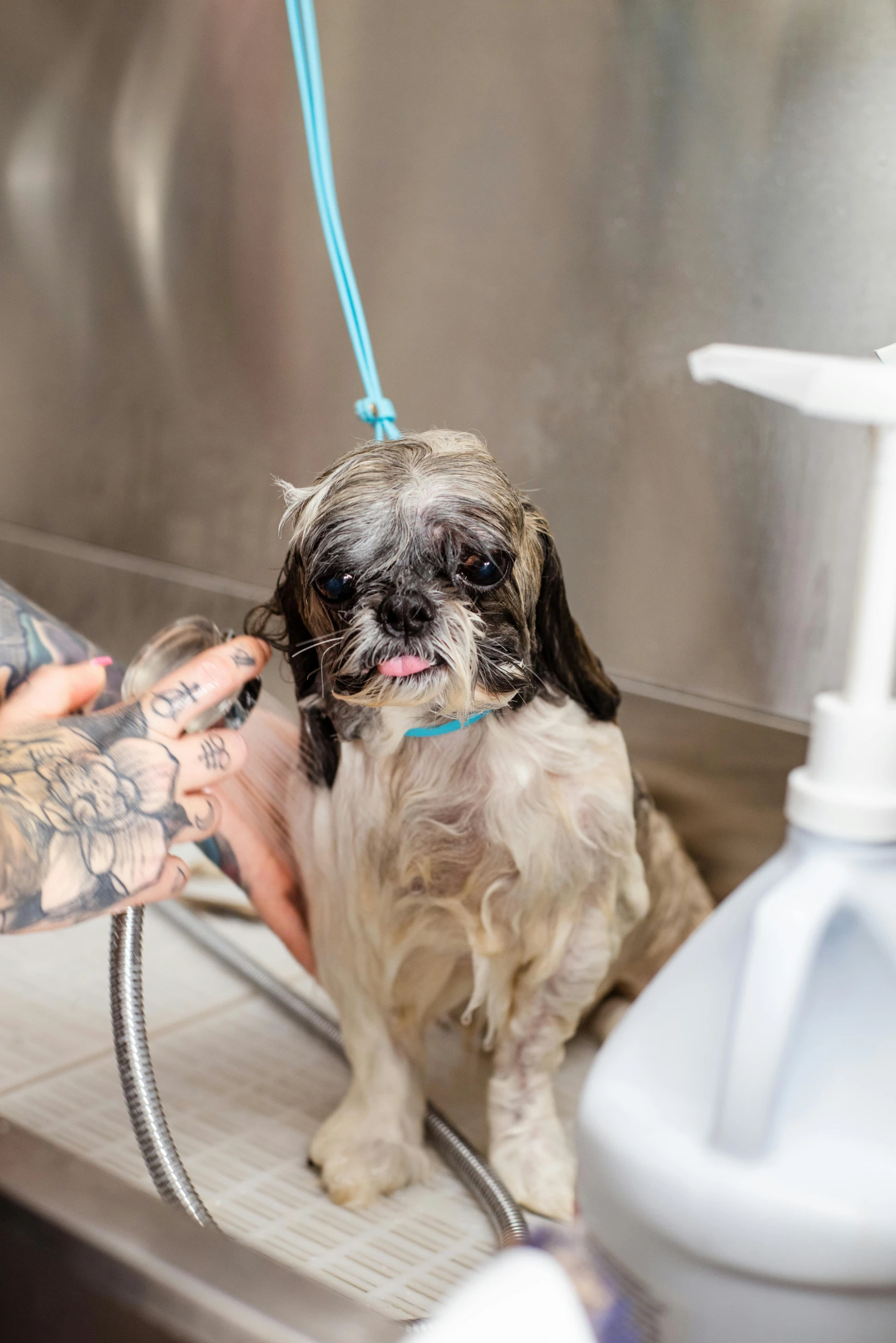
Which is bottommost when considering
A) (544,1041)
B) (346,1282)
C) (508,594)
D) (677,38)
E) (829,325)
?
(346,1282)

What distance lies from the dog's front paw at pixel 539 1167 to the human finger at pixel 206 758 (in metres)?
0.29

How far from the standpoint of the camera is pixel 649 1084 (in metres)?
0.41

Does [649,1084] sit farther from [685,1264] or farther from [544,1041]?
[544,1041]

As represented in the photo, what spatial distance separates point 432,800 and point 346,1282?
0.27 meters

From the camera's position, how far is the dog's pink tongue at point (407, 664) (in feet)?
1.86

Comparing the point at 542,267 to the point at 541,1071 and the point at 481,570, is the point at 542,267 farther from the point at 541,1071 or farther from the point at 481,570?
the point at 541,1071

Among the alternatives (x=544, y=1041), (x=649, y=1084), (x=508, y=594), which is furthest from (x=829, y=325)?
(x=649, y=1084)

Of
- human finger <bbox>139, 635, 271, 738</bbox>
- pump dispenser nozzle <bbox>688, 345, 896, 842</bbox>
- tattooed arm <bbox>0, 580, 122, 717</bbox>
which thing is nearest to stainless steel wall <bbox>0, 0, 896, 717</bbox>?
tattooed arm <bbox>0, 580, 122, 717</bbox>

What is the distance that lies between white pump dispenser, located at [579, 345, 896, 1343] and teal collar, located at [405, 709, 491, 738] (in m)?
0.25

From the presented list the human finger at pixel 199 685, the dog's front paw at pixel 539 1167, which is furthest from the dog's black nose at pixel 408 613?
the dog's front paw at pixel 539 1167

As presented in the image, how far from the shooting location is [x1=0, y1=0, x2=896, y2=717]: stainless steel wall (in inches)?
33.8

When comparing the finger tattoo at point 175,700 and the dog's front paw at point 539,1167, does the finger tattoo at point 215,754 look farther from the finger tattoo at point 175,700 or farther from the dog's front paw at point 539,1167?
the dog's front paw at point 539,1167

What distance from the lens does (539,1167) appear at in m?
0.76

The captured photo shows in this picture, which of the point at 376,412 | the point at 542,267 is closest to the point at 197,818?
the point at 376,412
